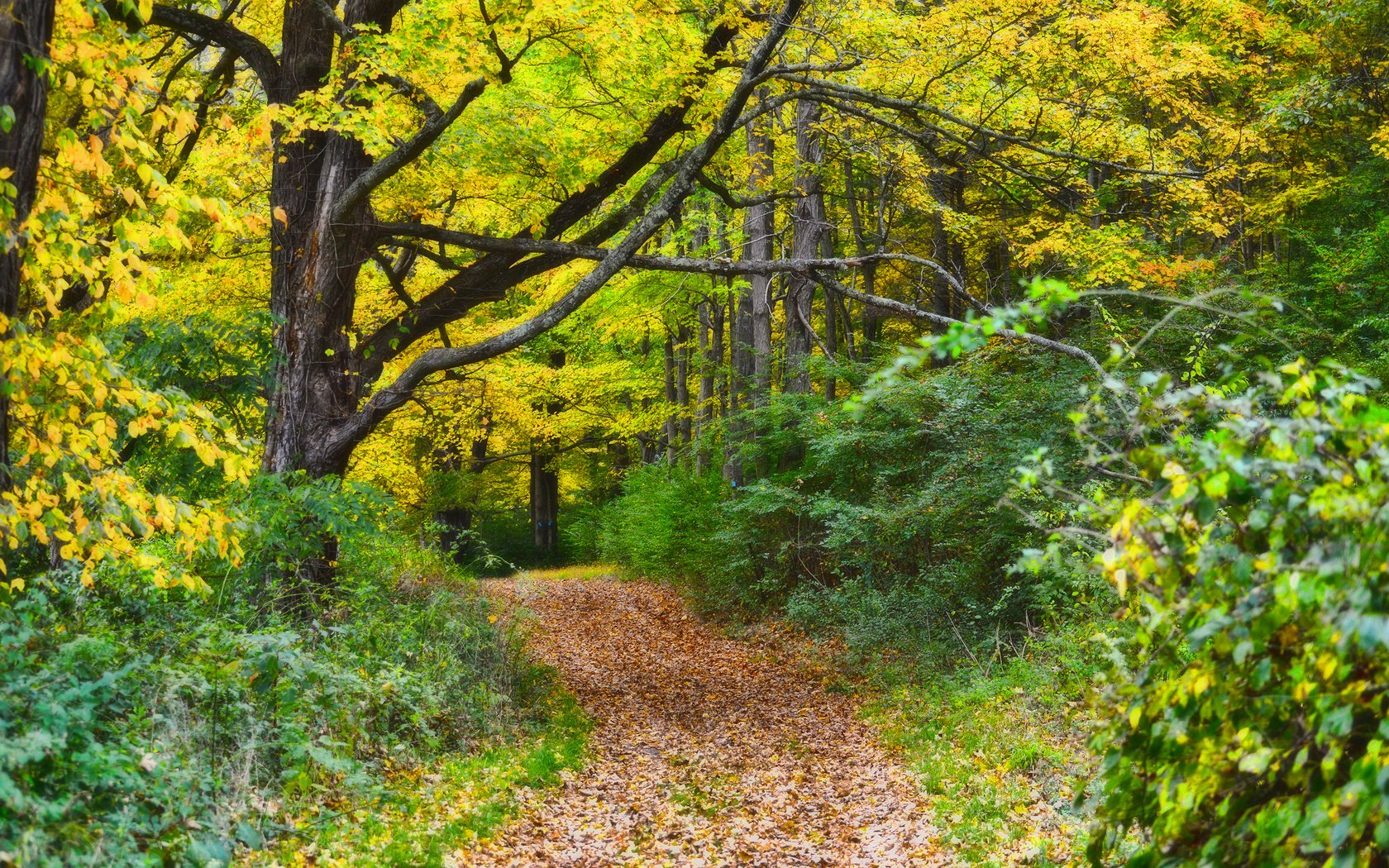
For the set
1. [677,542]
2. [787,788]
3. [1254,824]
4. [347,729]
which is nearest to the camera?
[1254,824]

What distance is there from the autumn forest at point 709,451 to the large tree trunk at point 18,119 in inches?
1.0

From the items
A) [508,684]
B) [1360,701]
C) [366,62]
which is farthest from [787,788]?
[366,62]

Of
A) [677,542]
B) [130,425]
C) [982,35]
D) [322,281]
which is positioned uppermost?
[982,35]

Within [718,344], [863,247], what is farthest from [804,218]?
[718,344]

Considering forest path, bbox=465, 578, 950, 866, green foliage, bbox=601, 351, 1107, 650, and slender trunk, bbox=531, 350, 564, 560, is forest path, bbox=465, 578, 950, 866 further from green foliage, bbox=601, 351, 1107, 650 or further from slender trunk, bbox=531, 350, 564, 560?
slender trunk, bbox=531, 350, 564, 560

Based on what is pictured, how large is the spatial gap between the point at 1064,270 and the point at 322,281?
1228 centimetres

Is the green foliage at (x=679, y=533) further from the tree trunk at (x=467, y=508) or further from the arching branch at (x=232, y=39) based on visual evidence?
the arching branch at (x=232, y=39)

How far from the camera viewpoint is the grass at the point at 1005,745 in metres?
6.05

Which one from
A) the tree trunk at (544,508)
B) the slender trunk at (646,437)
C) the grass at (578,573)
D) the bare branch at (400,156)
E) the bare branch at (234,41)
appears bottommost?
the grass at (578,573)

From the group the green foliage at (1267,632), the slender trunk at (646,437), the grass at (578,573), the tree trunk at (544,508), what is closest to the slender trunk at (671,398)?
the slender trunk at (646,437)

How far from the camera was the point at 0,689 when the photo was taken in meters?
4.01

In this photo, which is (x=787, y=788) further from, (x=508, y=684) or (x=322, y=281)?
(x=322, y=281)

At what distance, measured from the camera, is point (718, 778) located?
8.66m

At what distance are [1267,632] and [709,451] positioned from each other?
17.9 metres
